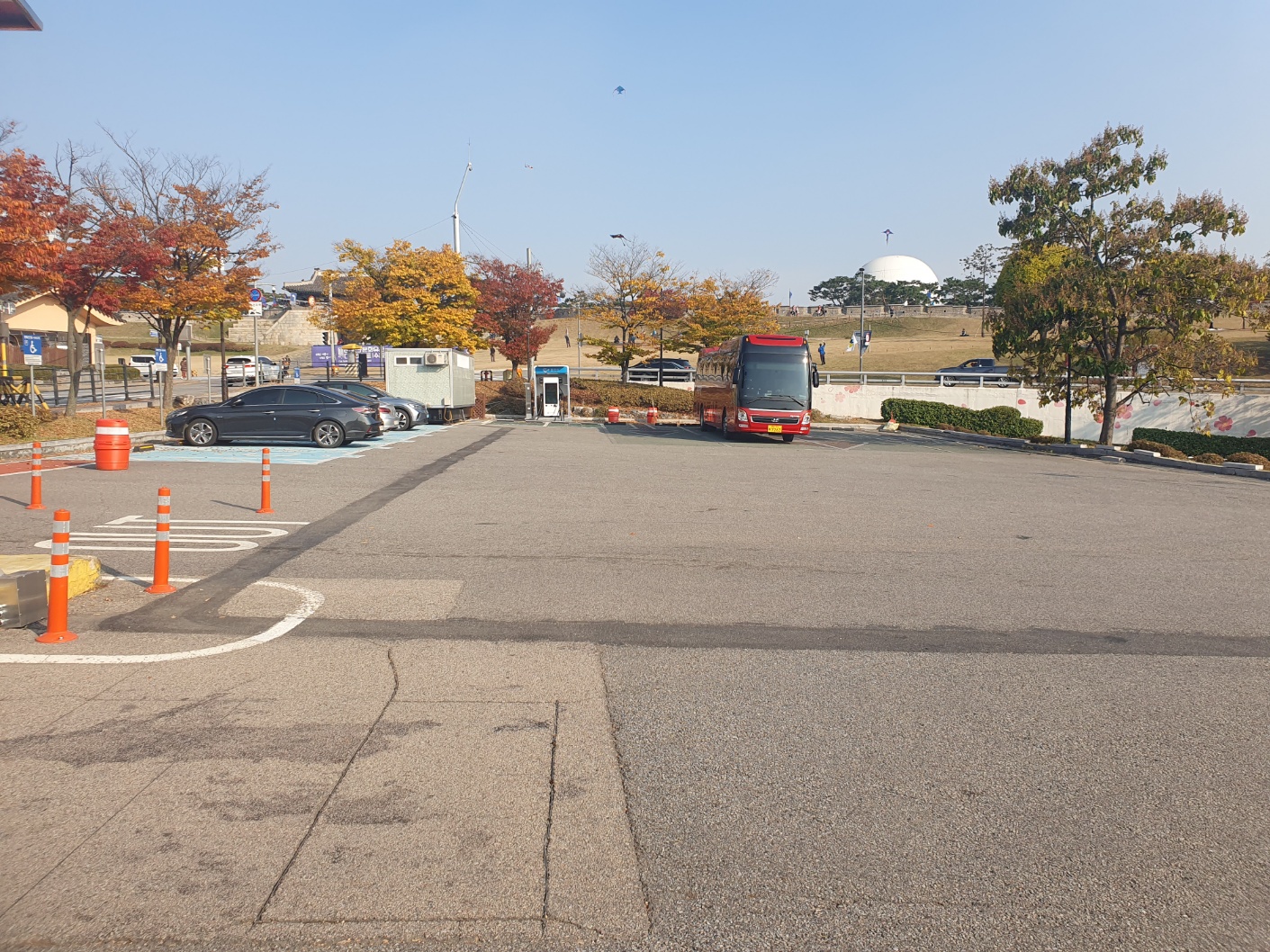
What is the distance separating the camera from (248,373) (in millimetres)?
59281

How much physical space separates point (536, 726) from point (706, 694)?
1.16 metres

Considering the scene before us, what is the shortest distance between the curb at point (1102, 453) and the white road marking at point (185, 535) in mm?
22226

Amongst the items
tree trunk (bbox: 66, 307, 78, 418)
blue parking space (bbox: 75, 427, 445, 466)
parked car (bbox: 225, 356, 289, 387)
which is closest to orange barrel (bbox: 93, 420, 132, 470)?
blue parking space (bbox: 75, 427, 445, 466)

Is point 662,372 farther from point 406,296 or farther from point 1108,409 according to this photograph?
point 1108,409

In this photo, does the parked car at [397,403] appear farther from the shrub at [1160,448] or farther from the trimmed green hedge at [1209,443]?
the trimmed green hedge at [1209,443]

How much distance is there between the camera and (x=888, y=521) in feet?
44.8

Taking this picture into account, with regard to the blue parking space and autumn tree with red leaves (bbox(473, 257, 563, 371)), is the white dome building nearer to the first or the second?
autumn tree with red leaves (bbox(473, 257, 563, 371))

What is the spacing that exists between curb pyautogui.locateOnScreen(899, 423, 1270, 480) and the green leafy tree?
1861 mm

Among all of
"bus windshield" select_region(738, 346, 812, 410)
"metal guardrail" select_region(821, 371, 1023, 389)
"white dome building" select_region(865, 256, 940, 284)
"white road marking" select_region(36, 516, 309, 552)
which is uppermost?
"white dome building" select_region(865, 256, 940, 284)

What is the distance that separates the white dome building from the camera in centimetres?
13188

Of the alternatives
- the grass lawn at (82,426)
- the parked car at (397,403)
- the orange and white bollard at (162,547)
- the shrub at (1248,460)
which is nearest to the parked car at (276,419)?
the grass lawn at (82,426)

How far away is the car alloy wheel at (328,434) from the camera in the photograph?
23.0 metres

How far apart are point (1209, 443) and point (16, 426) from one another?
3440 centimetres

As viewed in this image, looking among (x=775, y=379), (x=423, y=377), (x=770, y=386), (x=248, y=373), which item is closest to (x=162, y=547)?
(x=770, y=386)
